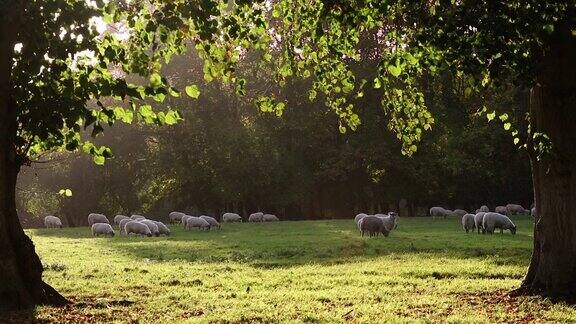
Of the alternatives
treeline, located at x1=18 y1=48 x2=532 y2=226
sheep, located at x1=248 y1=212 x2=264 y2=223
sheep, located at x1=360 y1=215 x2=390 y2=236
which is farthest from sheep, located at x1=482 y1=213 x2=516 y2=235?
sheep, located at x1=248 y1=212 x2=264 y2=223

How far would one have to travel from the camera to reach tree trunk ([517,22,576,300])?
448 inches

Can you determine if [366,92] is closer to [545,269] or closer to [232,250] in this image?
[232,250]

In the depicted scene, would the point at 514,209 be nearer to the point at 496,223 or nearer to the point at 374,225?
the point at 496,223

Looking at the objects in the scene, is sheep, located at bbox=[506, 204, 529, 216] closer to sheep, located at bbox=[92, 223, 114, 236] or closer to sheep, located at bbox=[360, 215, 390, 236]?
sheep, located at bbox=[360, 215, 390, 236]

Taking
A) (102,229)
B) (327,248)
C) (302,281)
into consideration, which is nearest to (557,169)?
(302,281)

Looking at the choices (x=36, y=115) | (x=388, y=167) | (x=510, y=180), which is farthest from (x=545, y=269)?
(x=510, y=180)

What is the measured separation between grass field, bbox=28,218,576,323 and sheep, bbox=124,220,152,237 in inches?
312

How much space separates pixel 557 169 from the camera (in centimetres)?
1152

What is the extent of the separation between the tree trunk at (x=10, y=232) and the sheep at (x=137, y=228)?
24888mm

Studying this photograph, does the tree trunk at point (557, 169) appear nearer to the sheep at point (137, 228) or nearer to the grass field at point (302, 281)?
the grass field at point (302, 281)

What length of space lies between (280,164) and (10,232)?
138 feet

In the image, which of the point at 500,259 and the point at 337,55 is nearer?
the point at 337,55

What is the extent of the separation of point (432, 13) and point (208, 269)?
1093cm

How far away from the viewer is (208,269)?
18.3 meters
